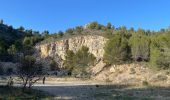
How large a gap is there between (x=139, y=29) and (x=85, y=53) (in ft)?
111

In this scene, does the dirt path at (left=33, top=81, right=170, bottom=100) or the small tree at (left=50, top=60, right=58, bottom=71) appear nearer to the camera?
the dirt path at (left=33, top=81, right=170, bottom=100)

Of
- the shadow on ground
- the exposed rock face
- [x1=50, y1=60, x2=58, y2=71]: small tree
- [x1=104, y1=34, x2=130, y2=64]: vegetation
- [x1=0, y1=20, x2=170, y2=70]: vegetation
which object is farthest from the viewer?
the exposed rock face

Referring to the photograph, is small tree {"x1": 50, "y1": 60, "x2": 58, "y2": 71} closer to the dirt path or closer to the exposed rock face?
the exposed rock face

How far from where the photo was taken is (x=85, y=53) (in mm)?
104062

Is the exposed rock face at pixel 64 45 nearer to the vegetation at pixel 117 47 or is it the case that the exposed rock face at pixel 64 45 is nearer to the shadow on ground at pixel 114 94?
the vegetation at pixel 117 47

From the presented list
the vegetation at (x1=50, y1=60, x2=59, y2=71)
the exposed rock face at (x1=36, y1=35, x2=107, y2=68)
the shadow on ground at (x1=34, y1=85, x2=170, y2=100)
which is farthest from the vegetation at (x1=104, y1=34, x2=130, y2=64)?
the shadow on ground at (x1=34, y1=85, x2=170, y2=100)

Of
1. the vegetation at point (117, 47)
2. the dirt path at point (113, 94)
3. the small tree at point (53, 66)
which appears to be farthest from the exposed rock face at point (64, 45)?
the dirt path at point (113, 94)

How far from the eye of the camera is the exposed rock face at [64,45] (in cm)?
12494

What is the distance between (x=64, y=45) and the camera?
131250 mm

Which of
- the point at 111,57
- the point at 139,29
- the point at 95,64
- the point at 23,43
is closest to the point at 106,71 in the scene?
the point at 111,57

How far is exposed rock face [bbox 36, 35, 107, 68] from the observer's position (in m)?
125

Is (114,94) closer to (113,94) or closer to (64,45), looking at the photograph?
(113,94)

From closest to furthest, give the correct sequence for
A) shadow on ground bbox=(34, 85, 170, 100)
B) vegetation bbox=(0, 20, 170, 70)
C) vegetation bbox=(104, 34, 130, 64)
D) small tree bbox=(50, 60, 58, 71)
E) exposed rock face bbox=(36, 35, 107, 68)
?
shadow on ground bbox=(34, 85, 170, 100) < vegetation bbox=(0, 20, 170, 70) < vegetation bbox=(104, 34, 130, 64) < small tree bbox=(50, 60, 58, 71) < exposed rock face bbox=(36, 35, 107, 68)

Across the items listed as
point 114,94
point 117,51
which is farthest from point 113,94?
point 117,51
